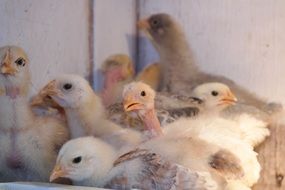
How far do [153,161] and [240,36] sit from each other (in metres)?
0.85

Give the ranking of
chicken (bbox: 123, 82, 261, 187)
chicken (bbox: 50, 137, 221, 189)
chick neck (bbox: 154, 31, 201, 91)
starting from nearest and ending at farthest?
chicken (bbox: 50, 137, 221, 189), chicken (bbox: 123, 82, 261, 187), chick neck (bbox: 154, 31, 201, 91)

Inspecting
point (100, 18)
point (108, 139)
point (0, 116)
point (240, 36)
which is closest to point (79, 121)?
point (108, 139)

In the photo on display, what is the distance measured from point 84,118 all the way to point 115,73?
41 cm

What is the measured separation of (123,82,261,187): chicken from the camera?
139 centimetres

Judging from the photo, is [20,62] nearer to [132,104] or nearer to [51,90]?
[51,90]

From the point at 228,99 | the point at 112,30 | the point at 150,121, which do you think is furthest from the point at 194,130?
the point at 112,30

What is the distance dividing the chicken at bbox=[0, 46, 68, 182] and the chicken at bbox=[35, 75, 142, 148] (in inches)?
3.7

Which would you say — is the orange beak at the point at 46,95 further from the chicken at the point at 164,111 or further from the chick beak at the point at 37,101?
the chicken at the point at 164,111

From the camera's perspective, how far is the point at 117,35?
2072mm

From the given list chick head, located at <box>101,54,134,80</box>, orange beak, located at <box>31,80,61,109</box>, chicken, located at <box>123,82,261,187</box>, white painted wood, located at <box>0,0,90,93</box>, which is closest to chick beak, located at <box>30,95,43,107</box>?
orange beak, located at <box>31,80,61,109</box>

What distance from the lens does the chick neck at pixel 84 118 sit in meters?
1.51

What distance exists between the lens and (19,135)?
141 centimetres

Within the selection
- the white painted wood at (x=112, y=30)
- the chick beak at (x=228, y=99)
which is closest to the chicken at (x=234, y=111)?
the chick beak at (x=228, y=99)

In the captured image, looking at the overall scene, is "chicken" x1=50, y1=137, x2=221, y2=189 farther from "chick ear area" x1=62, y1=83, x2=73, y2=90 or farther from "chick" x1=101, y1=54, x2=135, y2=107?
"chick" x1=101, y1=54, x2=135, y2=107
